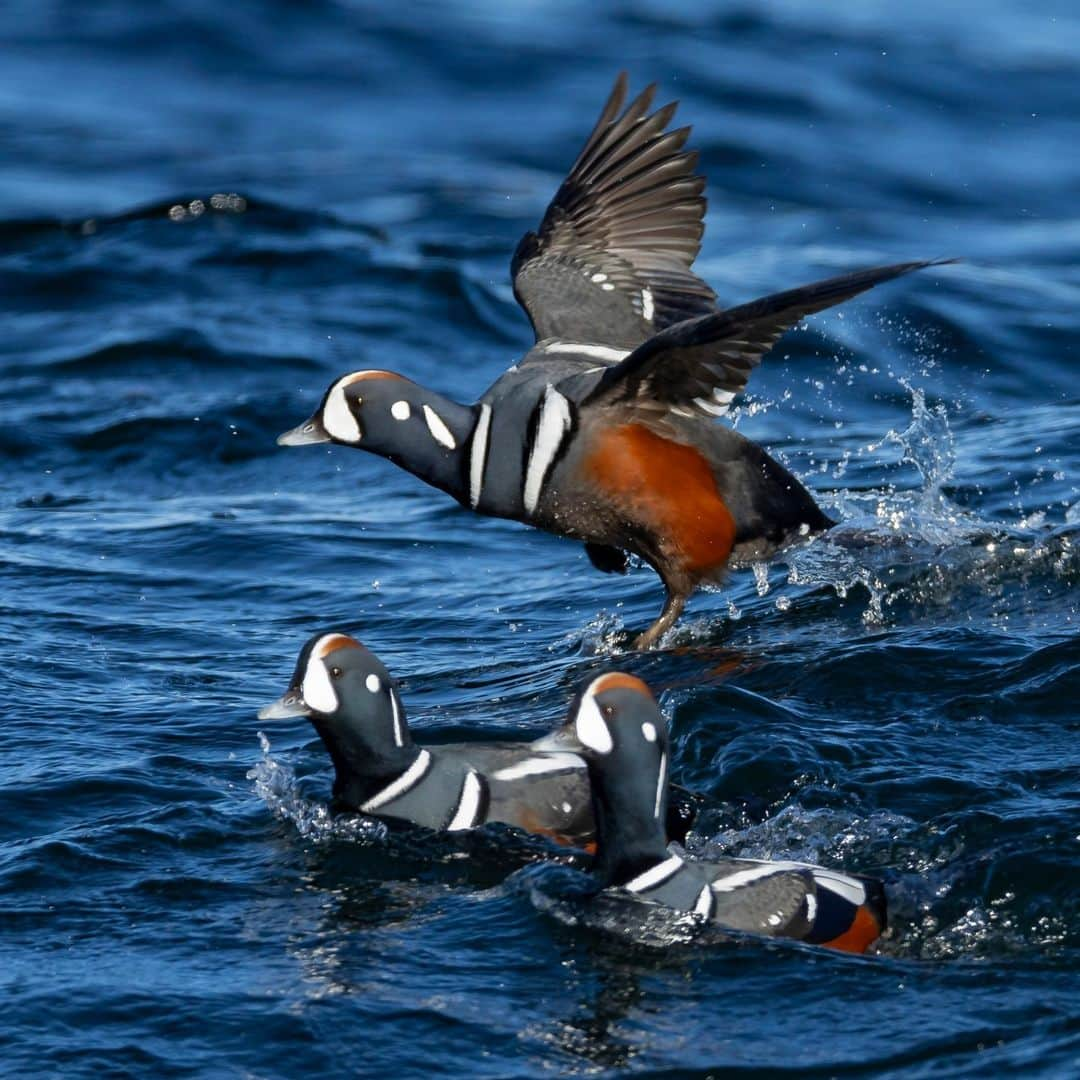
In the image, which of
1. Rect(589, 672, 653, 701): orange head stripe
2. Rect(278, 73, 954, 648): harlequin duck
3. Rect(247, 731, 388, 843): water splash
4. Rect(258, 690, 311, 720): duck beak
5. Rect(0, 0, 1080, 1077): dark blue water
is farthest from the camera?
Rect(278, 73, 954, 648): harlequin duck

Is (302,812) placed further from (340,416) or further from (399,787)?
(340,416)

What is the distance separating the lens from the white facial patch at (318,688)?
20.3ft

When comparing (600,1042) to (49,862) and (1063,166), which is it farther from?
(1063,166)

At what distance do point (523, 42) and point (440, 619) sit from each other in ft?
41.0

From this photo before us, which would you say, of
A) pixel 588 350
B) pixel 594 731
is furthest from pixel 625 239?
pixel 594 731

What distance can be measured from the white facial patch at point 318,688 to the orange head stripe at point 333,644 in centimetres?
3

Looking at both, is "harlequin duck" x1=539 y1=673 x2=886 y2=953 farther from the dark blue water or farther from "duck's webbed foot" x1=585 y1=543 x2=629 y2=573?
"duck's webbed foot" x1=585 y1=543 x2=629 y2=573

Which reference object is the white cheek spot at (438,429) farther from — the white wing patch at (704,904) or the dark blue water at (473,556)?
the white wing patch at (704,904)

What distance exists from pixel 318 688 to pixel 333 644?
0.53 feet

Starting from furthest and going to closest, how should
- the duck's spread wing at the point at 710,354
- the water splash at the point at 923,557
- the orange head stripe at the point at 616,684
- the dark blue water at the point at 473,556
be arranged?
the water splash at the point at 923,557, the duck's spread wing at the point at 710,354, the orange head stripe at the point at 616,684, the dark blue water at the point at 473,556

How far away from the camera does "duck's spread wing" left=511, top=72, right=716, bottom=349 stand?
9000 mm

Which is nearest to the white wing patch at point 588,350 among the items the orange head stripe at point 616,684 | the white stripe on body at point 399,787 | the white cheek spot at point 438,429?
the white cheek spot at point 438,429

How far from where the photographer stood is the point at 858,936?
549 cm

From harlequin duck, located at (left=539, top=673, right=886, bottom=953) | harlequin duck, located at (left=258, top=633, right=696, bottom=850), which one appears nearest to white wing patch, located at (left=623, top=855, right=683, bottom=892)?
harlequin duck, located at (left=539, top=673, right=886, bottom=953)
